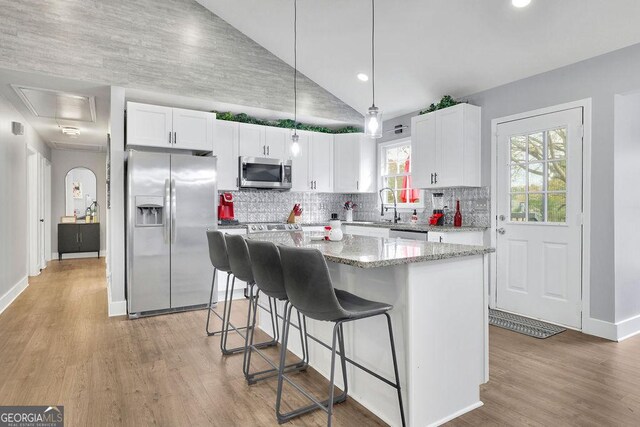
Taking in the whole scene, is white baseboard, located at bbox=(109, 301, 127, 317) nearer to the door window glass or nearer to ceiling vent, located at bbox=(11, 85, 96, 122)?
ceiling vent, located at bbox=(11, 85, 96, 122)

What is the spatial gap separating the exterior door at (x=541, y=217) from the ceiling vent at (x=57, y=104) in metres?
4.92

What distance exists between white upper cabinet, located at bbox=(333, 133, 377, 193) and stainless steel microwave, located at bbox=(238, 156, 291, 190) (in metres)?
0.85

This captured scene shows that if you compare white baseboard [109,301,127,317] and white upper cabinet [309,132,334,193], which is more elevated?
white upper cabinet [309,132,334,193]

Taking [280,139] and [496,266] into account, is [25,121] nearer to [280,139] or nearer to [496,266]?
[280,139]

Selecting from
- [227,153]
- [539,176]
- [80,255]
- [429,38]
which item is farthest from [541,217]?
[80,255]

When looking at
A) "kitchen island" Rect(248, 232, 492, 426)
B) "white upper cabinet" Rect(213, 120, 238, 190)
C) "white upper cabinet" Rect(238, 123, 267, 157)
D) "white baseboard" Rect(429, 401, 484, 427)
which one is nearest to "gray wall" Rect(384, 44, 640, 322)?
"kitchen island" Rect(248, 232, 492, 426)

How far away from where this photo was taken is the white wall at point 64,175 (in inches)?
340

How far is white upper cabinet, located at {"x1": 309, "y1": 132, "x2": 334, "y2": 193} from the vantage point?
5816 mm

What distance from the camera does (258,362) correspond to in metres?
2.92

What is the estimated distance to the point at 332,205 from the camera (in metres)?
6.42

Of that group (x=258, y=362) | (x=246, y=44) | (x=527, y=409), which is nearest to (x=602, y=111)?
(x=527, y=409)

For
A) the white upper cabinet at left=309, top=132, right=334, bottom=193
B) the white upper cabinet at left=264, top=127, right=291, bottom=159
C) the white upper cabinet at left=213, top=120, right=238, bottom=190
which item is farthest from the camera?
the white upper cabinet at left=309, top=132, right=334, bottom=193

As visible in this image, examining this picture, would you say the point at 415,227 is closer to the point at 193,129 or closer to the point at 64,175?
the point at 193,129

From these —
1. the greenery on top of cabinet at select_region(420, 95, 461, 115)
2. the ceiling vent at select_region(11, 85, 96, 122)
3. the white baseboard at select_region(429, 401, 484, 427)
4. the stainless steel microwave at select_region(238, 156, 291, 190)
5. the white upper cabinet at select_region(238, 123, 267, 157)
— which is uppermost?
the ceiling vent at select_region(11, 85, 96, 122)
